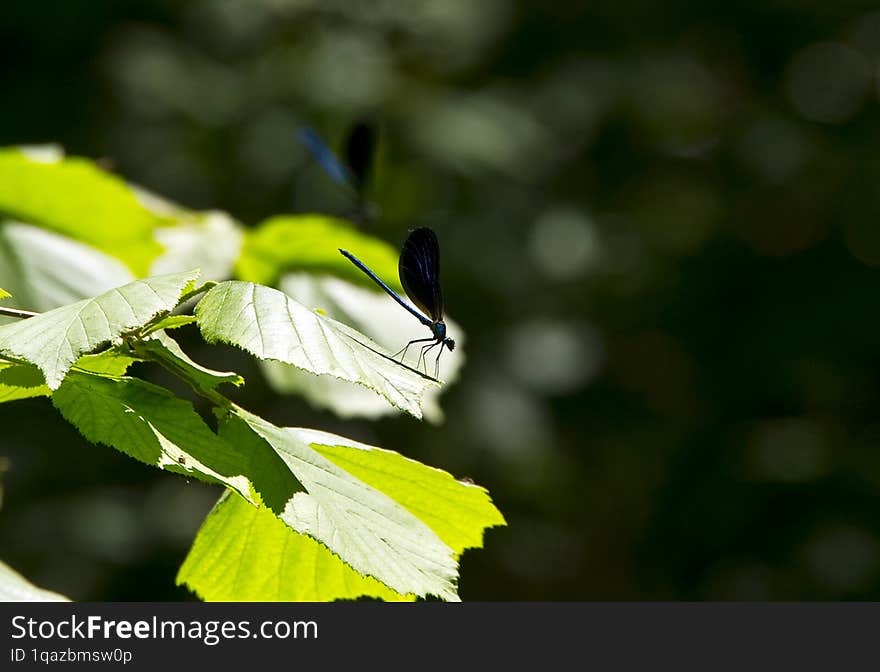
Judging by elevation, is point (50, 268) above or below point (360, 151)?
below

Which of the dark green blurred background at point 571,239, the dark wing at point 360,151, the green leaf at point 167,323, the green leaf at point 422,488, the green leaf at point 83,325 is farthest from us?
the dark green blurred background at point 571,239

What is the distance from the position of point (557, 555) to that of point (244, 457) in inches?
137

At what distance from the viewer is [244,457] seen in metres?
0.78

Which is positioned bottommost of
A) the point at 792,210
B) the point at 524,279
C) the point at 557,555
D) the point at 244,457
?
the point at 244,457

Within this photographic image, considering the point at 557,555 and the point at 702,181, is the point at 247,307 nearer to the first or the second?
the point at 557,555

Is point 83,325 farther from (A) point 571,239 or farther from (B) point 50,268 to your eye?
(A) point 571,239

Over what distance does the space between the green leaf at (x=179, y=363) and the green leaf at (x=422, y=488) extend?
0.39 feet

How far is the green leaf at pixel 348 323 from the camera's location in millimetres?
1514

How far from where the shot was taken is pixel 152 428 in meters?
0.75

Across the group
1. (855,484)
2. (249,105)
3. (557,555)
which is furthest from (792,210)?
(249,105)

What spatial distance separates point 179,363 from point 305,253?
79cm

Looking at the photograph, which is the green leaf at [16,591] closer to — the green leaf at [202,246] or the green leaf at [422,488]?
the green leaf at [422,488]

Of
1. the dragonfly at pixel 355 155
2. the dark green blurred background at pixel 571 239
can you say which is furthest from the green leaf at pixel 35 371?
the dark green blurred background at pixel 571 239

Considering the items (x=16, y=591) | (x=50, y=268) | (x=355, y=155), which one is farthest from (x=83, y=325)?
(x=355, y=155)
